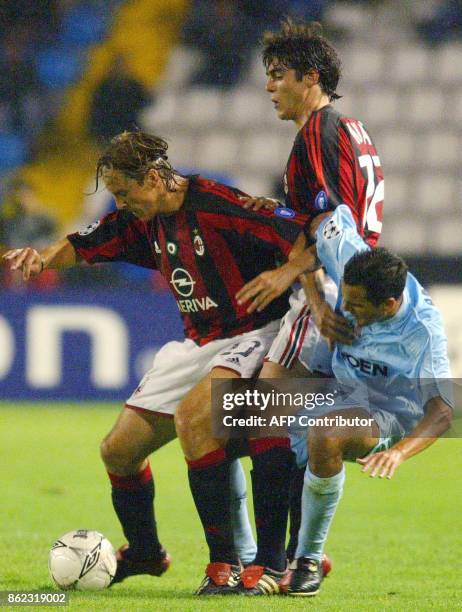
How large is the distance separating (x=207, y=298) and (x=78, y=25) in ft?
29.0

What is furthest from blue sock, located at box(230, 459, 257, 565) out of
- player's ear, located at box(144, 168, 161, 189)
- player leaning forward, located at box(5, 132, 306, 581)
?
player's ear, located at box(144, 168, 161, 189)

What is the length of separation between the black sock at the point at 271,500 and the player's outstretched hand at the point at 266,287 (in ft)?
1.63

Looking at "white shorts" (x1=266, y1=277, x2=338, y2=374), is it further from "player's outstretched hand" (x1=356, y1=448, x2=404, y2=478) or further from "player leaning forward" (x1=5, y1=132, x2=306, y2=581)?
"player's outstretched hand" (x1=356, y1=448, x2=404, y2=478)

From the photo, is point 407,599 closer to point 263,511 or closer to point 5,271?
point 263,511

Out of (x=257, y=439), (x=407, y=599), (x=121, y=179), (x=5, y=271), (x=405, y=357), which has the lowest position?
(x=5, y=271)

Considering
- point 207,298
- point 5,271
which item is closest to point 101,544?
point 207,298

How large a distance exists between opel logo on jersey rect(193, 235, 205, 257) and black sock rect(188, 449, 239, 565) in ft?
2.35

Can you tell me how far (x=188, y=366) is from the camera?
4.54 metres

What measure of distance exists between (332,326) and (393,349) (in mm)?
224

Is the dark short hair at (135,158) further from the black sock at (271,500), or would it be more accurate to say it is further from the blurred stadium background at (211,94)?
the blurred stadium background at (211,94)

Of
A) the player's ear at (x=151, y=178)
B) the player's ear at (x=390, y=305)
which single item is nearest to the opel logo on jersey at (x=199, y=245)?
the player's ear at (x=151, y=178)

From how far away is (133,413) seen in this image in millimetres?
4508

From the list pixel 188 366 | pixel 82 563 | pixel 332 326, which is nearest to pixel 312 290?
pixel 332 326

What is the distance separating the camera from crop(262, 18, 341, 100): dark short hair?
15.3ft
